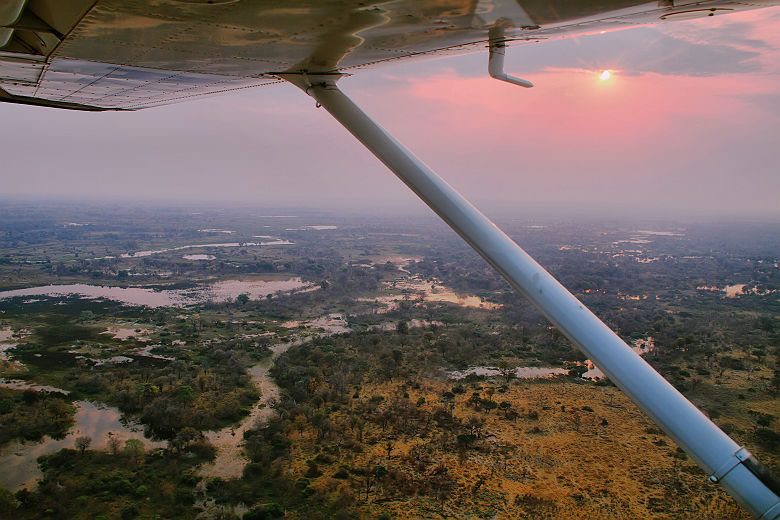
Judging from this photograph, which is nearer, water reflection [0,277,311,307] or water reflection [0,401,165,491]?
water reflection [0,401,165,491]

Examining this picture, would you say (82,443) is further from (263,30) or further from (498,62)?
(498,62)

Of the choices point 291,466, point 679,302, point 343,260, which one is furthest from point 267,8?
point 343,260

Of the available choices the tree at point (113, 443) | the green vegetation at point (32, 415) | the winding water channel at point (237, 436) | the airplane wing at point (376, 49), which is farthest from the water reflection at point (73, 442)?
the airplane wing at point (376, 49)

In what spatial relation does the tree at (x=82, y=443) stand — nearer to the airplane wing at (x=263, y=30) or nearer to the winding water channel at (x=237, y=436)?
the winding water channel at (x=237, y=436)

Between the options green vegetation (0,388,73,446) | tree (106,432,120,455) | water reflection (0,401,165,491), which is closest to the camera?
water reflection (0,401,165,491)

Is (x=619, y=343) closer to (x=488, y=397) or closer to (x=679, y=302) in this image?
(x=488, y=397)

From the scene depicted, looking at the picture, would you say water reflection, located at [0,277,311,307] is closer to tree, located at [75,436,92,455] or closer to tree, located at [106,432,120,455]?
tree, located at [106,432,120,455]

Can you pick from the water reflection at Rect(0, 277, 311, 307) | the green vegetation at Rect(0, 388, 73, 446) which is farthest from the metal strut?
the water reflection at Rect(0, 277, 311, 307)
